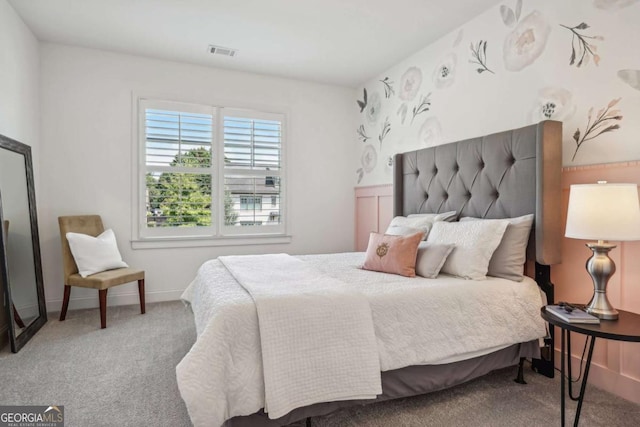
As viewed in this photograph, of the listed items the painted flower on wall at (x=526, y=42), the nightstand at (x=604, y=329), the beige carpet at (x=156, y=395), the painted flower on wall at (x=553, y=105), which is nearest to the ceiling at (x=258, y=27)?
the painted flower on wall at (x=526, y=42)

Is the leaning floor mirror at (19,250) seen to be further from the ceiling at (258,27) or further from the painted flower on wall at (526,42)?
the painted flower on wall at (526,42)

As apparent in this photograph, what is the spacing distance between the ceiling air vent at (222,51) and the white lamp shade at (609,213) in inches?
121

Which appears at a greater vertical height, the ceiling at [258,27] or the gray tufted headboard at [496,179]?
the ceiling at [258,27]

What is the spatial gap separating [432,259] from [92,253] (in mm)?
2819

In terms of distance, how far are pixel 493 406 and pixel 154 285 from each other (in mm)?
3204

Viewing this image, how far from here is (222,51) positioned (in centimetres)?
343

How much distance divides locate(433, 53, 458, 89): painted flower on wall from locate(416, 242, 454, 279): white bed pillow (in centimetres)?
156

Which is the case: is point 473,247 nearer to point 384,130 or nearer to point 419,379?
point 419,379

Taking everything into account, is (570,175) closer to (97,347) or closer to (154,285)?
(97,347)

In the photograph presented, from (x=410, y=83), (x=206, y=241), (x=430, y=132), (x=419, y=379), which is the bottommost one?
(x=419, y=379)

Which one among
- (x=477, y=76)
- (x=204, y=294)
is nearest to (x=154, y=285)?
(x=204, y=294)

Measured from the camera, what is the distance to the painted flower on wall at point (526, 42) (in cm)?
229

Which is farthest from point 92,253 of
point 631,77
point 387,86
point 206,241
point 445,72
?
point 631,77

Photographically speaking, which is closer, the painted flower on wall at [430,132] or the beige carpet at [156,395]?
the beige carpet at [156,395]
